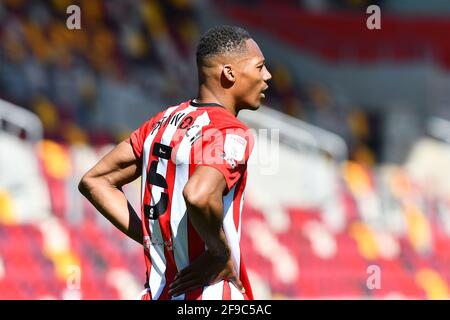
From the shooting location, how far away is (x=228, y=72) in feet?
13.1

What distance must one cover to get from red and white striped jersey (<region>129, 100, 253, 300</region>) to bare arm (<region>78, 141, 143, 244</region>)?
152 millimetres

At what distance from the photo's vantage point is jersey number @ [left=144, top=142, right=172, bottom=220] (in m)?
3.97

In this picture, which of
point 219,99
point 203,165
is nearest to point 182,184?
point 203,165

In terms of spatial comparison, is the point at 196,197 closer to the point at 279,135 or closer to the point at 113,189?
the point at 113,189

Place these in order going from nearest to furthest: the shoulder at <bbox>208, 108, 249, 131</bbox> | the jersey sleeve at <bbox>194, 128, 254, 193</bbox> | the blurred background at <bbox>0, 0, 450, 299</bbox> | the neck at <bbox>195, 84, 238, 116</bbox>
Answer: the jersey sleeve at <bbox>194, 128, 254, 193</bbox>, the shoulder at <bbox>208, 108, 249, 131</bbox>, the neck at <bbox>195, 84, 238, 116</bbox>, the blurred background at <bbox>0, 0, 450, 299</bbox>

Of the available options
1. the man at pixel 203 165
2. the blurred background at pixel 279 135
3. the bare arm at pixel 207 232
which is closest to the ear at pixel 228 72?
the man at pixel 203 165

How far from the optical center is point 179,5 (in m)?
16.2

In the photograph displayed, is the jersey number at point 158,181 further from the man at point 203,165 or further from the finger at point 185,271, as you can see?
the finger at point 185,271

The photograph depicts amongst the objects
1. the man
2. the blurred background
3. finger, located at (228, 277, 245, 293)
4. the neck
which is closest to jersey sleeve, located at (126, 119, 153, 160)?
the man

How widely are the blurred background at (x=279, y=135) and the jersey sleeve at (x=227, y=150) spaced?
4409mm

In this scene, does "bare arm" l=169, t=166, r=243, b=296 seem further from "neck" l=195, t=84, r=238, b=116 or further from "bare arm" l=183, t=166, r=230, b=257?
"neck" l=195, t=84, r=238, b=116

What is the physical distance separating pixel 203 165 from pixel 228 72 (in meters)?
0.41

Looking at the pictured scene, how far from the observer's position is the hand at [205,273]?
3.83m
